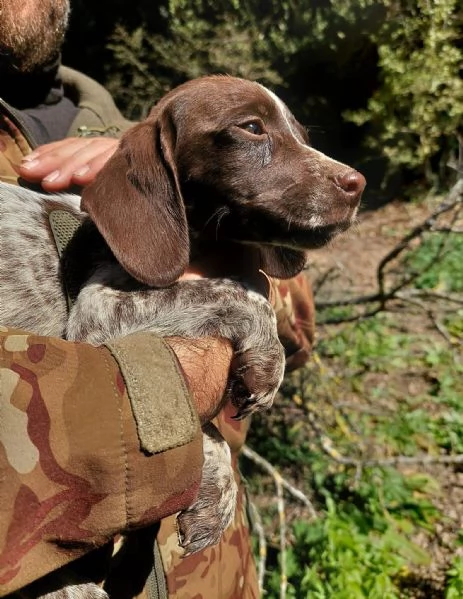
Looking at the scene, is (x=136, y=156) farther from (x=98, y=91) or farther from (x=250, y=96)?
(x=98, y=91)

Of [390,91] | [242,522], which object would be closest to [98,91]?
[242,522]

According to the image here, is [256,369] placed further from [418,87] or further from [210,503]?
[418,87]

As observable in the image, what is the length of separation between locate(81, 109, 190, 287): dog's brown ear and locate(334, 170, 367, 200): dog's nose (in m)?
0.53

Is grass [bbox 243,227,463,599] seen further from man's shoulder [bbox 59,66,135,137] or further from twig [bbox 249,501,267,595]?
man's shoulder [bbox 59,66,135,137]

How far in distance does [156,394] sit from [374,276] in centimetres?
665

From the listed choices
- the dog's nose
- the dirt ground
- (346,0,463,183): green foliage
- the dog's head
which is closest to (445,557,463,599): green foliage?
the dirt ground

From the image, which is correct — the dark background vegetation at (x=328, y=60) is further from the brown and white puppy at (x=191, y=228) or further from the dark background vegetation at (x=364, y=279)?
the brown and white puppy at (x=191, y=228)

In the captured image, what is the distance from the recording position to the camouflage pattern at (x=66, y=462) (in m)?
1.18

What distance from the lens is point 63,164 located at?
2.29 meters

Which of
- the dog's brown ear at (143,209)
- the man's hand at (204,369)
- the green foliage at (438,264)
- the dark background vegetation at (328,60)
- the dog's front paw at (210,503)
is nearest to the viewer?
the man's hand at (204,369)

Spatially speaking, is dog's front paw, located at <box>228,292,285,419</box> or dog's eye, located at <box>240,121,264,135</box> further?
dog's eye, located at <box>240,121,264,135</box>

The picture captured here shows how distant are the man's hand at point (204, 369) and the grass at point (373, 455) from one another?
222 centimetres

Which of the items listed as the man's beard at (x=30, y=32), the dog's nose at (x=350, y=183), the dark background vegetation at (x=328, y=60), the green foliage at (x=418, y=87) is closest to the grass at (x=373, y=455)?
the dog's nose at (x=350, y=183)

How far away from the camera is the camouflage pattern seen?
1.18 m
